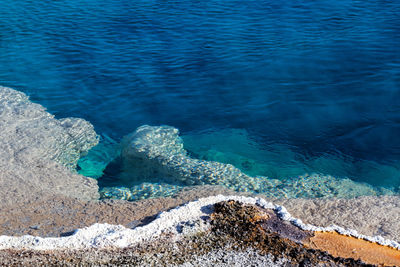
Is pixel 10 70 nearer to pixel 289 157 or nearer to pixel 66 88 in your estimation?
pixel 66 88

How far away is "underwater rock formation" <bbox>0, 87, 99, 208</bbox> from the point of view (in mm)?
4836

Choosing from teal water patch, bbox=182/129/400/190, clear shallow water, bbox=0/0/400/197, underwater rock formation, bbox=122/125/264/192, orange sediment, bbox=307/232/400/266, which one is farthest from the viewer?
clear shallow water, bbox=0/0/400/197

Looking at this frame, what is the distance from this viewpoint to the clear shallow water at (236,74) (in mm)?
6582

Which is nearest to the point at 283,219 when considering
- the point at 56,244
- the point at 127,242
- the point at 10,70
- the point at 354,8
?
the point at 127,242

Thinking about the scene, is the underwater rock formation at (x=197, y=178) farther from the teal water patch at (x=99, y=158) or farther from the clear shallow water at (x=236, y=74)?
the clear shallow water at (x=236, y=74)

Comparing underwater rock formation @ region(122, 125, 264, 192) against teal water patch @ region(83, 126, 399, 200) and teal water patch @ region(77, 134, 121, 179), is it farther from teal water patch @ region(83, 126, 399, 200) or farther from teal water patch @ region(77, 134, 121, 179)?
teal water patch @ region(77, 134, 121, 179)

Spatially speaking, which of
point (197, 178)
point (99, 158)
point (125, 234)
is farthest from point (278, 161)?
point (125, 234)

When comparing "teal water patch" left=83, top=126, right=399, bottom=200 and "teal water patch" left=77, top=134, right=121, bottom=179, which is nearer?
"teal water patch" left=83, top=126, right=399, bottom=200

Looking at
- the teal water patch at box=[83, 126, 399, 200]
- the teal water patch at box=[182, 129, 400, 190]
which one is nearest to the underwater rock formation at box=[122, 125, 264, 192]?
the teal water patch at box=[83, 126, 399, 200]

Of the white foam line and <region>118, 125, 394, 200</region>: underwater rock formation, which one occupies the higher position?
the white foam line

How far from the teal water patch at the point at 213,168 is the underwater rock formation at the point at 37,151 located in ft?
0.93

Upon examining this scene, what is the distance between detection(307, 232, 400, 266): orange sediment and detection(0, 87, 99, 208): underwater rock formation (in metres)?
2.55

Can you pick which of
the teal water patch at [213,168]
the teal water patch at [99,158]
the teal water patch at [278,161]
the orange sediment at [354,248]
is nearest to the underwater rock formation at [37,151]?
the teal water patch at [99,158]

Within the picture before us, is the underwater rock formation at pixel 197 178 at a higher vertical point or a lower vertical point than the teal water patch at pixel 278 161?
higher
